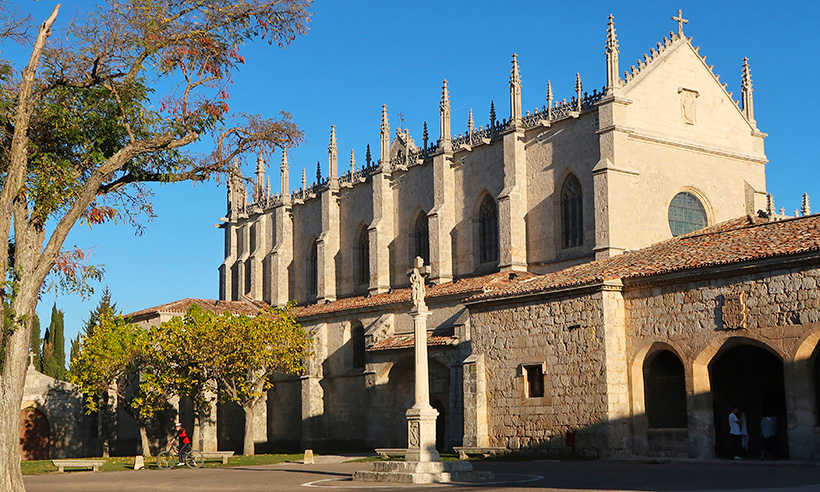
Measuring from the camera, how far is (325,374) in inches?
1857

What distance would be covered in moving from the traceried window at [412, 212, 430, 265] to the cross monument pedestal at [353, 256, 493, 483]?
2430 cm

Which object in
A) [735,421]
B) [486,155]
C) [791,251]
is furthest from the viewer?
[486,155]

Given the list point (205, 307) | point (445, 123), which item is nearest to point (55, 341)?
point (205, 307)

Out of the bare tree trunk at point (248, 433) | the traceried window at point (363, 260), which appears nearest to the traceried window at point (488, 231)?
the traceried window at point (363, 260)

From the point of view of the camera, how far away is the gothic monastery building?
A: 2544 centimetres

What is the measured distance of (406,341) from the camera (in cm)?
4009

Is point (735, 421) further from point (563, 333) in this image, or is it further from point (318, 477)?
point (318, 477)

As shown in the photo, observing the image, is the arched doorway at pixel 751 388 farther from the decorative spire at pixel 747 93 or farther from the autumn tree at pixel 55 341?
the autumn tree at pixel 55 341

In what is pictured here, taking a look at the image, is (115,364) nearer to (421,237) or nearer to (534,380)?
(421,237)

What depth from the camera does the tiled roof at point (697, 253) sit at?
24.6 meters

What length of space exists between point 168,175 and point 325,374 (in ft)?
97.3

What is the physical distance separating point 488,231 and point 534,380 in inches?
594

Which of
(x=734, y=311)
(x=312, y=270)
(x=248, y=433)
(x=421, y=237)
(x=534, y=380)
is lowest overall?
(x=248, y=433)

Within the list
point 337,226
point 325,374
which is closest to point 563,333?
point 325,374
